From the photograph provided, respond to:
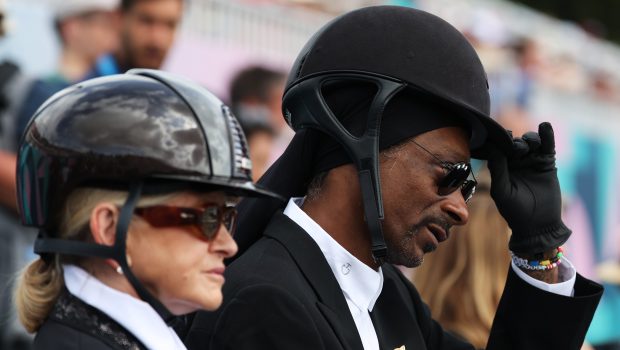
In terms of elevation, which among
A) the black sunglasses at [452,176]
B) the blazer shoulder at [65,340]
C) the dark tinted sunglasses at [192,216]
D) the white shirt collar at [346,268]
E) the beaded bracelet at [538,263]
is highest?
the dark tinted sunglasses at [192,216]

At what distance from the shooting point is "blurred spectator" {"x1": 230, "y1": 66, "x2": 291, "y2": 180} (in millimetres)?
6770

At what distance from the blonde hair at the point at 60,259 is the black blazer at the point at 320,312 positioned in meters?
0.49

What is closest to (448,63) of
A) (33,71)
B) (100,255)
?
(100,255)

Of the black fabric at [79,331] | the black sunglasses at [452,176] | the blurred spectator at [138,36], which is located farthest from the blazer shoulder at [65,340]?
the blurred spectator at [138,36]

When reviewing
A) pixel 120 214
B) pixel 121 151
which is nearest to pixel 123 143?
pixel 121 151

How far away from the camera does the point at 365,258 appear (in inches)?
109

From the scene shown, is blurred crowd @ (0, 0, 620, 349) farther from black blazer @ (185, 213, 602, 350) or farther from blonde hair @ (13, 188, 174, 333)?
black blazer @ (185, 213, 602, 350)

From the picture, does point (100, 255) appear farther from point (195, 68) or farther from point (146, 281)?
point (195, 68)

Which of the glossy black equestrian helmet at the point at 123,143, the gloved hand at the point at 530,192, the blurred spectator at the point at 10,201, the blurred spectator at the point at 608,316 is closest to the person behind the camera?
the glossy black equestrian helmet at the point at 123,143

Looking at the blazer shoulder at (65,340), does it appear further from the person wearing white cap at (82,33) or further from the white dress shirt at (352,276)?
the person wearing white cap at (82,33)

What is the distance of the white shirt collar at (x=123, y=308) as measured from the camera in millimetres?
2023

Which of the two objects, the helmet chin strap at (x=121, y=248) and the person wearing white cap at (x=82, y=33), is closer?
the helmet chin strap at (x=121, y=248)

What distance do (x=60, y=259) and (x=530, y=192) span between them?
151 centimetres

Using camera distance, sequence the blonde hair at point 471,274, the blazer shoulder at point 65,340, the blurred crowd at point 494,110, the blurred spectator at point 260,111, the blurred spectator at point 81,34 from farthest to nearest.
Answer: the blurred spectator at point 260,111 < the blurred spectator at point 81,34 < the blurred crowd at point 494,110 < the blonde hair at point 471,274 < the blazer shoulder at point 65,340
